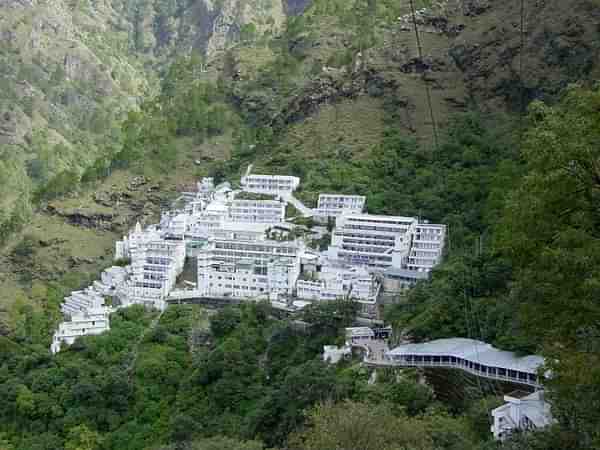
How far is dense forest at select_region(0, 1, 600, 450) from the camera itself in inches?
378

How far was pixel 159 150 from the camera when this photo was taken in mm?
38969

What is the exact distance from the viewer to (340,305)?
2245 centimetres

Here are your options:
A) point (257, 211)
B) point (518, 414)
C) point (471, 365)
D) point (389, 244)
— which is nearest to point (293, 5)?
point (257, 211)

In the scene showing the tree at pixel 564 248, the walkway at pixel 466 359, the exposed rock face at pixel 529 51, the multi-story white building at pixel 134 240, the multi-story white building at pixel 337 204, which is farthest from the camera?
the exposed rock face at pixel 529 51

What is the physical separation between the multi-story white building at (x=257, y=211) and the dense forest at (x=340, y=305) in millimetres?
2061

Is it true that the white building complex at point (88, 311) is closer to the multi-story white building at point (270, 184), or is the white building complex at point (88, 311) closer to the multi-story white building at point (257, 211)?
the multi-story white building at point (257, 211)

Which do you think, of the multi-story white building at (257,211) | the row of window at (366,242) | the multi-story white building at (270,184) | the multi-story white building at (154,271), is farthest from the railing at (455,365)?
the multi-story white building at (270,184)

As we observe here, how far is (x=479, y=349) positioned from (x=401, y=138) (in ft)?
58.4

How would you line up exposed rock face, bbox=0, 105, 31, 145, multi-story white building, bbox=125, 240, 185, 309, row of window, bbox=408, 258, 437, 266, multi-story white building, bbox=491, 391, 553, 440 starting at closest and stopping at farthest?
multi-story white building, bbox=491, 391, 553, 440, row of window, bbox=408, 258, 437, 266, multi-story white building, bbox=125, 240, 185, 309, exposed rock face, bbox=0, 105, 31, 145

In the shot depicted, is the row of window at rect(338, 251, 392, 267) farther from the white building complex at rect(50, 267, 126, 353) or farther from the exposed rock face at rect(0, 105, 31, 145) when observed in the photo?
the exposed rock face at rect(0, 105, 31, 145)

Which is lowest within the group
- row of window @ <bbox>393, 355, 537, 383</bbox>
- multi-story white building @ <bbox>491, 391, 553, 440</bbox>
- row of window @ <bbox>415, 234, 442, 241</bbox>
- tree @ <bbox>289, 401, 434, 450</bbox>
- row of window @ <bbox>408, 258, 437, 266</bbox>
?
tree @ <bbox>289, 401, 434, 450</bbox>

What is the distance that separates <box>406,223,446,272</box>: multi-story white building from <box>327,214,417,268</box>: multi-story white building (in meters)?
0.20

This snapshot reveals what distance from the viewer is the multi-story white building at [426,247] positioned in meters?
25.4

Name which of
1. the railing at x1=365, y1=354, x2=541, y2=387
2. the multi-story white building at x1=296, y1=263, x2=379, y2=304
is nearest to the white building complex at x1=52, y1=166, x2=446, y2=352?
the multi-story white building at x1=296, y1=263, x2=379, y2=304
